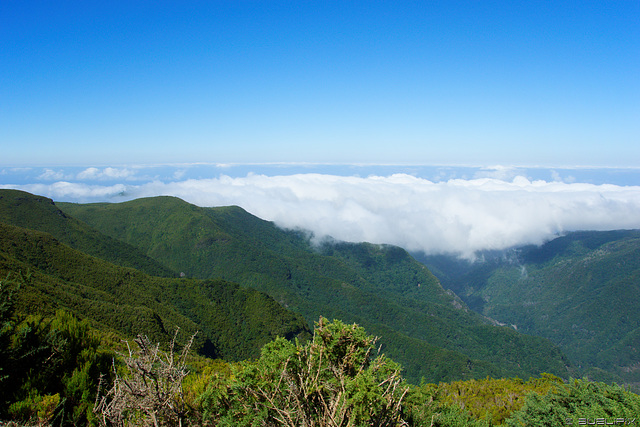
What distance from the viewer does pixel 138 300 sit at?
76.1 metres

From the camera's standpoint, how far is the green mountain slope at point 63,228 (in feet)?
390

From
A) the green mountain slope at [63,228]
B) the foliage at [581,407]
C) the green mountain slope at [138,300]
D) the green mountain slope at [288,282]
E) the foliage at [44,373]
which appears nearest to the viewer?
the foliage at [44,373]

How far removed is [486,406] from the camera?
27.9 m

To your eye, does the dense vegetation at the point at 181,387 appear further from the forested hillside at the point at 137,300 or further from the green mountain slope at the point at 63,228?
the green mountain slope at the point at 63,228

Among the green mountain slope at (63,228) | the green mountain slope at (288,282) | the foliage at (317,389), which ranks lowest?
the green mountain slope at (288,282)

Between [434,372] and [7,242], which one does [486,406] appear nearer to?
[7,242]

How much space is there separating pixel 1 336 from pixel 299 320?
102 m

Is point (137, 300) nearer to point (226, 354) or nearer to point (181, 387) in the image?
point (226, 354)

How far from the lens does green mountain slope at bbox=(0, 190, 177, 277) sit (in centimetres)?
11900

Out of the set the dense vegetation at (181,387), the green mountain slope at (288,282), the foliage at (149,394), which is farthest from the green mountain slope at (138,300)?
the green mountain slope at (288,282)

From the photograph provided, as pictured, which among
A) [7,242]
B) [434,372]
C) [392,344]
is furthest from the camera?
[392,344]

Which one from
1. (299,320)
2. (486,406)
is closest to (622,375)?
(299,320)

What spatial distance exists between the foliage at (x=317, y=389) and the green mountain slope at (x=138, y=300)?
109 ft

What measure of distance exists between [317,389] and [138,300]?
83.5 m
